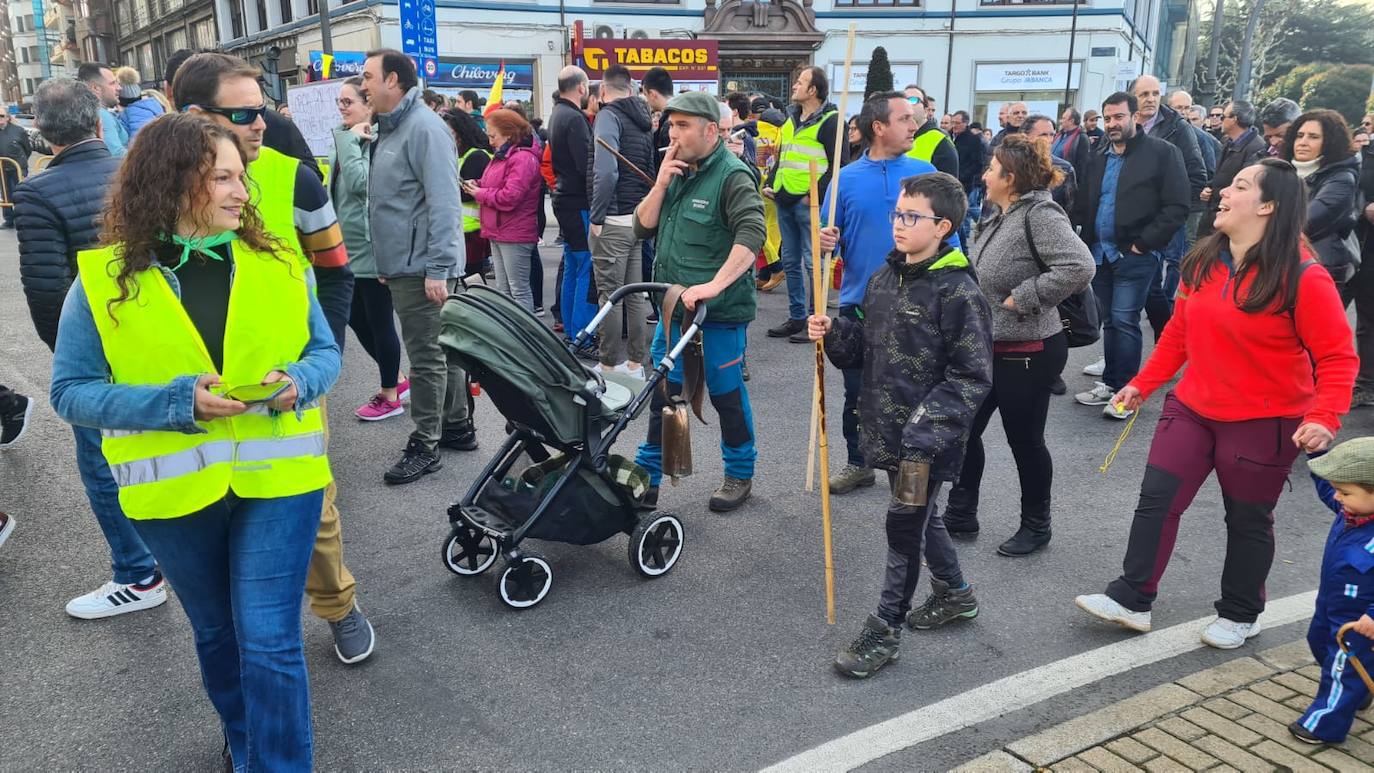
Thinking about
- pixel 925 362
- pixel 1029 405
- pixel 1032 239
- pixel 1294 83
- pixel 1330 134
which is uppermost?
pixel 1294 83

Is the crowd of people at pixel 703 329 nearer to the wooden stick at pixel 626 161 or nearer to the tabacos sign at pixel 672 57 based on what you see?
the wooden stick at pixel 626 161

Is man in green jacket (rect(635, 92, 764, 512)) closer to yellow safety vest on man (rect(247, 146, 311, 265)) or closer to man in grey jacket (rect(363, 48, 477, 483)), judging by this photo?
man in grey jacket (rect(363, 48, 477, 483))

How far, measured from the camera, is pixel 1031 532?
4465 mm

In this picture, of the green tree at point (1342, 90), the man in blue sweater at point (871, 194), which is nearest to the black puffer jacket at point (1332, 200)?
the man in blue sweater at point (871, 194)

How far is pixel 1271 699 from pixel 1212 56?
19.9m

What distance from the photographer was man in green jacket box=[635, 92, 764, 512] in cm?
447

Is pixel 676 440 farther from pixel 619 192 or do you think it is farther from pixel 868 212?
pixel 619 192

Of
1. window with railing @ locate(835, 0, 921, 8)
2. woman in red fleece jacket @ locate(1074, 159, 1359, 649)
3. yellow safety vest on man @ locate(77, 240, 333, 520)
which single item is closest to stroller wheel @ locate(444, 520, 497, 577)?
yellow safety vest on man @ locate(77, 240, 333, 520)

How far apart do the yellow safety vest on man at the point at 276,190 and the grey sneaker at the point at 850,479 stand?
309 centimetres

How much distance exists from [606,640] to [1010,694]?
151 cm

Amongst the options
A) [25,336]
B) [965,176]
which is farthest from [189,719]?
[965,176]

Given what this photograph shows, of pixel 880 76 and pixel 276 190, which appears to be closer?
pixel 276 190

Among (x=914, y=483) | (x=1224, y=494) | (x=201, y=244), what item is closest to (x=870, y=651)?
(x=914, y=483)

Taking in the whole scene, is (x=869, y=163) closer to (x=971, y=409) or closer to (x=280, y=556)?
(x=971, y=409)
